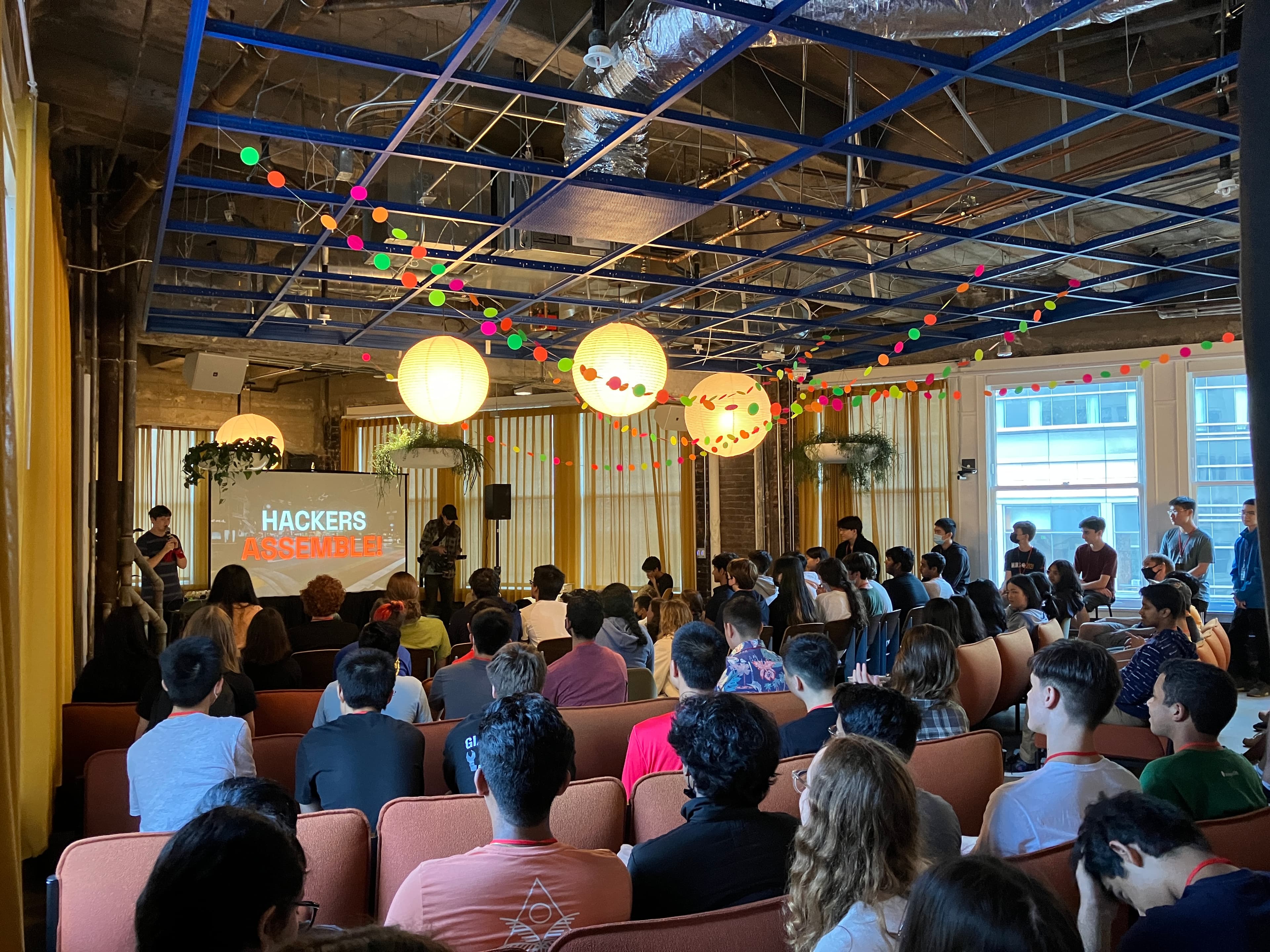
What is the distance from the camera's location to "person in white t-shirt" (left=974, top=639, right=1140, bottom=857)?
232 cm

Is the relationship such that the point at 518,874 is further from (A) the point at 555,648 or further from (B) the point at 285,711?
(A) the point at 555,648

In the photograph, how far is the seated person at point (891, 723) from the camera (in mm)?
2342

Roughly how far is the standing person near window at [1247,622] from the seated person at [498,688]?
5.69 metres

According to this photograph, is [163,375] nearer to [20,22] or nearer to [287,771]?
[20,22]

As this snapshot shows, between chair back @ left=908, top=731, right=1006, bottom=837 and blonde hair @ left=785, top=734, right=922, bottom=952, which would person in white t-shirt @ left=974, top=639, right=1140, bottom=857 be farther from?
blonde hair @ left=785, top=734, right=922, bottom=952

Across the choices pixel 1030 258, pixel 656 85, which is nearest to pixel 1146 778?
pixel 656 85

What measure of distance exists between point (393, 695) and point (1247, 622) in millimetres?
6573

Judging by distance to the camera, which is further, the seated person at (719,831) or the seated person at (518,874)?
the seated person at (719,831)

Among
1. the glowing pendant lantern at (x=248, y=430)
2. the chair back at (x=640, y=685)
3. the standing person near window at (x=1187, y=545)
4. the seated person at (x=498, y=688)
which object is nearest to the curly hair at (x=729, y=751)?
the seated person at (x=498, y=688)

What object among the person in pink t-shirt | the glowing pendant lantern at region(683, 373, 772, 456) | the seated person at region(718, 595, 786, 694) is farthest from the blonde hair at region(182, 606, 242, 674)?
the glowing pendant lantern at region(683, 373, 772, 456)

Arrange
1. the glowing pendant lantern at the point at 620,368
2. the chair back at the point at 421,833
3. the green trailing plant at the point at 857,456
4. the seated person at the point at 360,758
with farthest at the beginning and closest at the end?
the green trailing plant at the point at 857,456, the glowing pendant lantern at the point at 620,368, the seated person at the point at 360,758, the chair back at the point at 421,833

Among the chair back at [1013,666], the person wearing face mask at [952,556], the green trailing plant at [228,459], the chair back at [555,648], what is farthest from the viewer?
the person wearing face mask at [952,556]

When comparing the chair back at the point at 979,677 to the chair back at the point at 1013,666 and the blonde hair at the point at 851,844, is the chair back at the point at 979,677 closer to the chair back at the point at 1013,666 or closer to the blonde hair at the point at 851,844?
the chair back at the point at 1013,666

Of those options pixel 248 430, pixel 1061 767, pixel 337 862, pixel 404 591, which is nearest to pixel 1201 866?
pixel 1061 767
